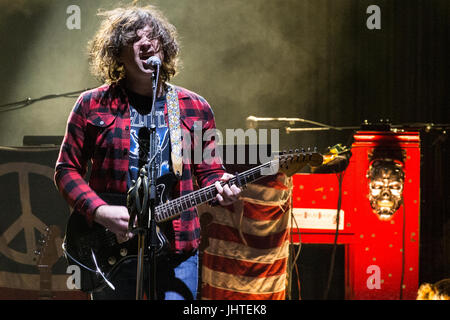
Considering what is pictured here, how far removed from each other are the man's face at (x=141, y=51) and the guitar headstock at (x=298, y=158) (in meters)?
0.81

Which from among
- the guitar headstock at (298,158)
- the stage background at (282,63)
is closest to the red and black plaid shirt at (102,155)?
the guitar headstock at (298,158)

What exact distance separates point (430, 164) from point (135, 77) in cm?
354

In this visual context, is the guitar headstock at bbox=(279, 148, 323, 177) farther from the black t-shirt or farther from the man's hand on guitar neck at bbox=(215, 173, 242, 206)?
the black t-shirt

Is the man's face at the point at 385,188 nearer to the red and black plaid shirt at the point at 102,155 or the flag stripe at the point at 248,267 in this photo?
the flag stripe at the point at 248,267

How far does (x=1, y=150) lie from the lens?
404 centimetres

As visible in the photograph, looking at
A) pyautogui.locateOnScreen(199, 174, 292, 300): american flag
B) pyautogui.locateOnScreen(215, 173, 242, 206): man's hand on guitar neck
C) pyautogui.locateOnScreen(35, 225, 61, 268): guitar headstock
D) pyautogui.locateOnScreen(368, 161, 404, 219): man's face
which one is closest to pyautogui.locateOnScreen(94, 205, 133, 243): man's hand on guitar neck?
pyautogui.locateOnScreen(215, 173, 242, 206): man's hand on guitar neck

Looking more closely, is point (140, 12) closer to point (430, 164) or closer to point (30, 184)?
point (30, 184)

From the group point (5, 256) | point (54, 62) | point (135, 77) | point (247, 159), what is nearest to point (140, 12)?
point (135, 77)

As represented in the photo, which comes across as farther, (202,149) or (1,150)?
(1,150)

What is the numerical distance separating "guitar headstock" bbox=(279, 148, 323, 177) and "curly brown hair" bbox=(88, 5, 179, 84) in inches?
29.1

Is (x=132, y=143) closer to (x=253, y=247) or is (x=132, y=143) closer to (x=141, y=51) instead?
(x=141, y=51)

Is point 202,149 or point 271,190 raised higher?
point 202,149

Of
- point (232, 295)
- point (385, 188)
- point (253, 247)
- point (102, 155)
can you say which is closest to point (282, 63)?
point (385, 188)

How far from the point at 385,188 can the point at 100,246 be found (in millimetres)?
2363
